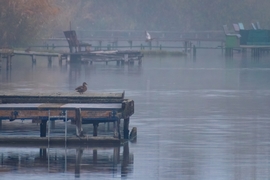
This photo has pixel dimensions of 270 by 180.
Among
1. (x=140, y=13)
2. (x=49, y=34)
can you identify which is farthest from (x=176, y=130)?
(x=140, y=13)

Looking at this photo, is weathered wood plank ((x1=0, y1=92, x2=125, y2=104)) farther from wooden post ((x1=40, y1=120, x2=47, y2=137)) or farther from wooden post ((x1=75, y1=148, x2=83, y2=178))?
wooden post ((x1=75, y1=148, x2=83, y2=178))

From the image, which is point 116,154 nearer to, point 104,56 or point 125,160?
point 125,160

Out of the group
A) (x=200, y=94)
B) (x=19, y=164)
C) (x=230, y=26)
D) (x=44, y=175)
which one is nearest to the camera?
(x=44, y=175)

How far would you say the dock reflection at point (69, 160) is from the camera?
15.2 meters

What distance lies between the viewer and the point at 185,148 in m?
17.9

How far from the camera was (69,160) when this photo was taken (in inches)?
638

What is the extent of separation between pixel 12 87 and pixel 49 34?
48.0 m

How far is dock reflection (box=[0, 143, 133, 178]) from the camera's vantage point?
15.2 metres

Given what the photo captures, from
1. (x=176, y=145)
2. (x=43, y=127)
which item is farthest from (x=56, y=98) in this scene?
(x=176, y=145)

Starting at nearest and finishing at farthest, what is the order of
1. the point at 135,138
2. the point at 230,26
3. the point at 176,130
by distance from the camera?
1. the point at 135,138
2. the point at 176,130
3. the point at 230,26

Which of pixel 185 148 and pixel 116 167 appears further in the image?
pixel 185 148

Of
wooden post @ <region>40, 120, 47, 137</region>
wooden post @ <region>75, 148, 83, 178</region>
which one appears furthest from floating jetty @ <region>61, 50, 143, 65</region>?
wooden post @ <region>75, 148, 83, 178</region>

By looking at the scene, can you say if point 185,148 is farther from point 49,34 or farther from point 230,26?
point 230,26

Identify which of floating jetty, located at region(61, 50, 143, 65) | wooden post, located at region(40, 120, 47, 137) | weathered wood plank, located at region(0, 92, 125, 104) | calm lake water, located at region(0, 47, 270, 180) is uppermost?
weathered wood plank, located at region(0, 92, 125, 104)
